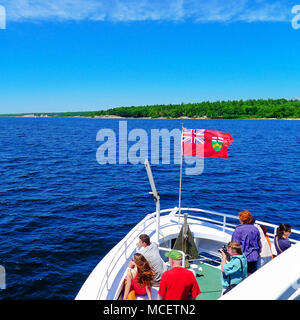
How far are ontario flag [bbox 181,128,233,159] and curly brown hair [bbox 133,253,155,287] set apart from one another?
4.37 m

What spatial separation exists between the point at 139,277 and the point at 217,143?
4.97m

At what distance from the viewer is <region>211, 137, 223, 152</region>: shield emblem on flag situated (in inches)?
337

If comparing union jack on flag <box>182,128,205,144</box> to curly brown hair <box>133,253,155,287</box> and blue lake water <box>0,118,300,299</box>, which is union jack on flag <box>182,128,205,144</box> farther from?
blue lake water <box>0,118,300,299</box>

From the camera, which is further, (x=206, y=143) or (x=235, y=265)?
(x=206, y=143)

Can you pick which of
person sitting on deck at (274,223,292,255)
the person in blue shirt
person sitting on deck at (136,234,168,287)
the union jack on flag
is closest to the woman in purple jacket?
person sitting on deck at (274,223,292,255)

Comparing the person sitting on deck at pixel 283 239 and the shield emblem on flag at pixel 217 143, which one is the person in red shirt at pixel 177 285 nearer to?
the person sitting on deck at pixel 283 239

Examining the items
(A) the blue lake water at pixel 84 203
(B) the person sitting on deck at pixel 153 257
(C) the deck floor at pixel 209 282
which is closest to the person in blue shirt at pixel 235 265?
(B) the person sitting on deck at pixel 153 257

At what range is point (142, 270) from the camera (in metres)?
5.34

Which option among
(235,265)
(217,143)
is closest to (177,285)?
(235,265)

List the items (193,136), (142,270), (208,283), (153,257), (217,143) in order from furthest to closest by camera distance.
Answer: (193,136), (217,143), (208,283), (153,257), (142,270)

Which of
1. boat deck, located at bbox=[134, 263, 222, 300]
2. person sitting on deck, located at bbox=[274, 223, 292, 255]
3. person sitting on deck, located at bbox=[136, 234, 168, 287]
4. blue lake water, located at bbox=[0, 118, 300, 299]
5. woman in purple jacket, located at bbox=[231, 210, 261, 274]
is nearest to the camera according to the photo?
person sitting on deck, located at bbox=[136, 234, 168, 287]

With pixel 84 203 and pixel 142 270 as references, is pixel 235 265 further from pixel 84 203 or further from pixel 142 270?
pixel 84 203
